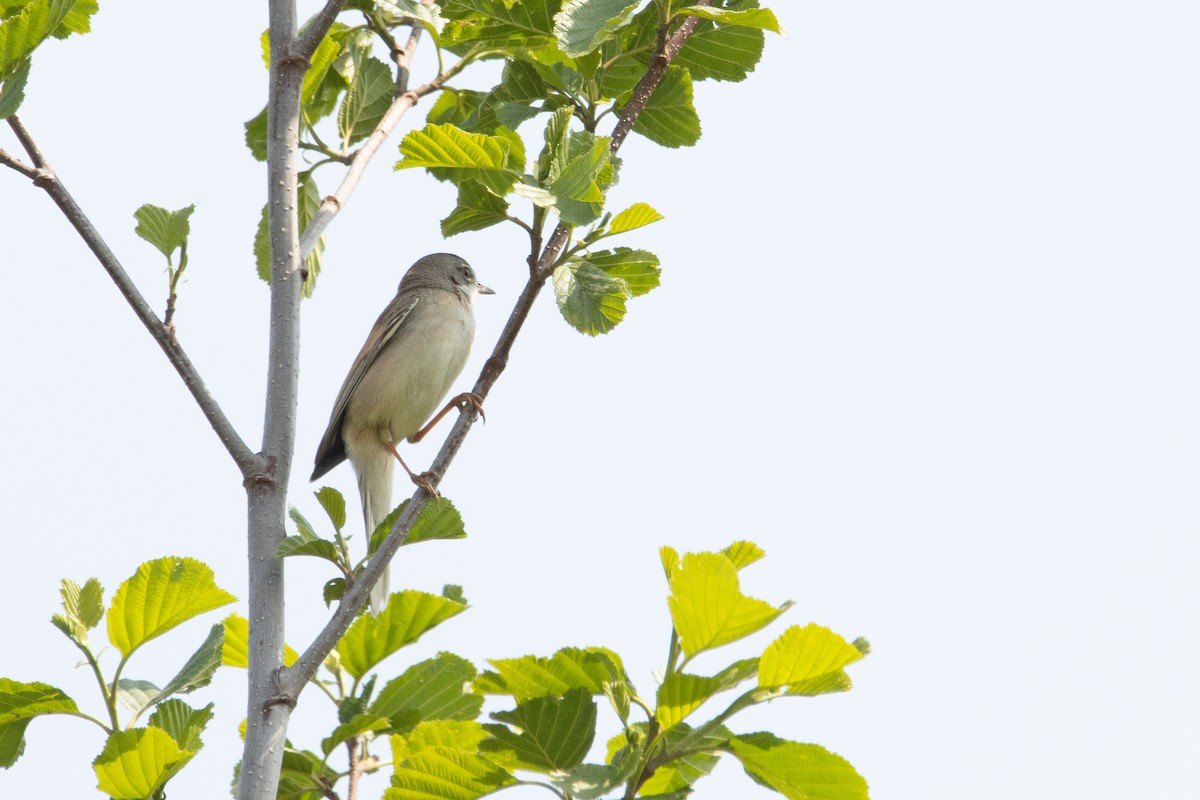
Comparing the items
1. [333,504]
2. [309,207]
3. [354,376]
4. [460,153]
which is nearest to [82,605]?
[333,504]

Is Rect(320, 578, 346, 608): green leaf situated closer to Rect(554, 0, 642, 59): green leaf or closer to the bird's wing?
Rect(554, 0, 642, 59): green leaf

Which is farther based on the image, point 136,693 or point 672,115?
point 672,115

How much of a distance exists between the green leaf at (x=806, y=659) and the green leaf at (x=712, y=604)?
0.17ft

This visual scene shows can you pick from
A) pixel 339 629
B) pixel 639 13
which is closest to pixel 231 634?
pixel 339 629

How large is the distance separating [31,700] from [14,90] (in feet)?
4.12

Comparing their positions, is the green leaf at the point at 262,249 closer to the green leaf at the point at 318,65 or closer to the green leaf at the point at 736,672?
the green leaf at the point at 318,65

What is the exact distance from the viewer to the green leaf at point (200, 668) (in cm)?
270

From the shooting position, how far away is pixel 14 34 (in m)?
2.46

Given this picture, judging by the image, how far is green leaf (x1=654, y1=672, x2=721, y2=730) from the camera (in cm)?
213

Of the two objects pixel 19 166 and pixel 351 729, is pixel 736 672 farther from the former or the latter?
pixel 19 166

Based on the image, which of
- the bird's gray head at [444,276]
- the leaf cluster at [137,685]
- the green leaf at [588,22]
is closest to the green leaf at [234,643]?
the leaf cluster at [137,685]

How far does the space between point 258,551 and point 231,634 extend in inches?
18.3

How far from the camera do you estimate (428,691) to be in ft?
9.29

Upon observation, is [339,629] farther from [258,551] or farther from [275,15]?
[275,15]
